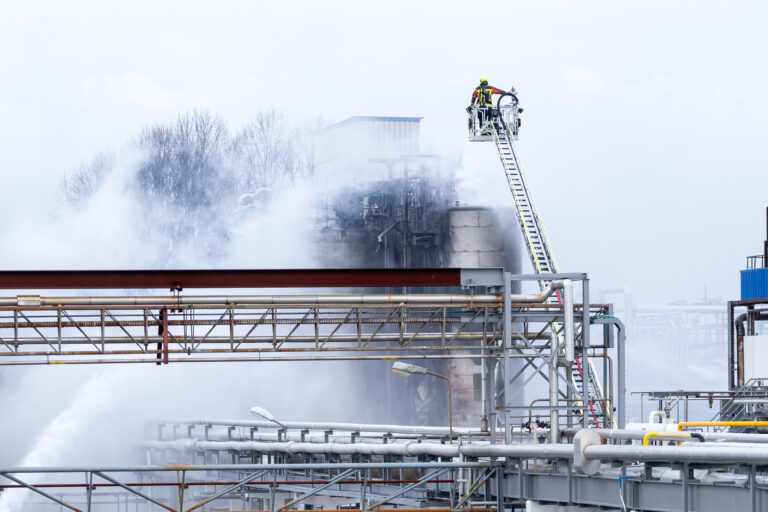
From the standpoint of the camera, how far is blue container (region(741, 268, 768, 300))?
43156mm

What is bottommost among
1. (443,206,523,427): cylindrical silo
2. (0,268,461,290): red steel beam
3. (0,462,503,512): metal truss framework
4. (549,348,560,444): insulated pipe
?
(0,462,503,512): metal truss framework

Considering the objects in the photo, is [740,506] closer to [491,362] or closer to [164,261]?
[491,362]

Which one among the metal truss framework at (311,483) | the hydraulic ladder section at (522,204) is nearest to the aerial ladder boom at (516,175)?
the hydraulic ladder section at (522,204)

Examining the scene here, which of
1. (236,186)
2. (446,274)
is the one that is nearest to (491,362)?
(446,274)

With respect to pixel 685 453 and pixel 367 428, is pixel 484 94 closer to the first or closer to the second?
pixel 367 428

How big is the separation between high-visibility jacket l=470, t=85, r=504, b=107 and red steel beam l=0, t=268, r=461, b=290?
90.6 ft

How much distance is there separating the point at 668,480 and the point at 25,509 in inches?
1408

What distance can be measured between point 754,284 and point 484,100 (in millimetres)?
17362

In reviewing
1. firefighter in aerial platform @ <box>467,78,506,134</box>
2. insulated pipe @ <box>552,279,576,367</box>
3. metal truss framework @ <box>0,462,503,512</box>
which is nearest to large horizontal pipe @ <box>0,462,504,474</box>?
metal truss framework @ <box>0,462,503,512</box>

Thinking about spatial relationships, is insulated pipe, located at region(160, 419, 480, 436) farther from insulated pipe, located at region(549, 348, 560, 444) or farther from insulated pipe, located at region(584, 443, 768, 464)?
insulated pipe, located at region(584, 443, 768, 464)

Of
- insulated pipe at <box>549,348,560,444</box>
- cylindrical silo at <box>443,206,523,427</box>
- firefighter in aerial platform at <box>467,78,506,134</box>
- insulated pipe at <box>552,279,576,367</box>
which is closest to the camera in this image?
insulated pipe at <box>549,348,560,444</box>

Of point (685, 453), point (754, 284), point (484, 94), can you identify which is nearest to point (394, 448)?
point (685, 453)

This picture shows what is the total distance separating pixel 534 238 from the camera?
49531mm

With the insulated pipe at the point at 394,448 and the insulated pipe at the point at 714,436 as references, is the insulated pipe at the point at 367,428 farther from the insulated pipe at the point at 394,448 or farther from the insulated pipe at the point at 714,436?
the insulated pipe at the point at 714,436
